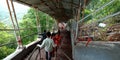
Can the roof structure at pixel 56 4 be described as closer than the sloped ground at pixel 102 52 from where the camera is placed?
No

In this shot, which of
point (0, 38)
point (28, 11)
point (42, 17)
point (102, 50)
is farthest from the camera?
point (28, 11)

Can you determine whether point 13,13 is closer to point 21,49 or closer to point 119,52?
point 21,49

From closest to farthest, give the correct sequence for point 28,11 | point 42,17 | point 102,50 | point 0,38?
point 102,50 → point 0,38 → point 42,17 → point 28,11

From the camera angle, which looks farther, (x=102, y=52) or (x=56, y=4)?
(x=56, y=4)

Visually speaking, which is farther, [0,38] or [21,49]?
[0,38]

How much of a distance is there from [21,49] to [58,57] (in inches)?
51.6

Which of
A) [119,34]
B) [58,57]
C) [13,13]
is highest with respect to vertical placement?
[13,13]

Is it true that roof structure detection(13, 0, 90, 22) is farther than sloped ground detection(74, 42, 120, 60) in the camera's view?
Yes

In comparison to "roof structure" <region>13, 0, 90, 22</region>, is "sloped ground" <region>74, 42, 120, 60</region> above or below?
below

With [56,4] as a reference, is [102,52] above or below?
below

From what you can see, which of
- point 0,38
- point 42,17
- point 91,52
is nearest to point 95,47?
point 91,52

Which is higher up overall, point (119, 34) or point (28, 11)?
point (28, 11)

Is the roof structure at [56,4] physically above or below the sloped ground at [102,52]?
above

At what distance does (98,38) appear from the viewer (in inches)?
164
